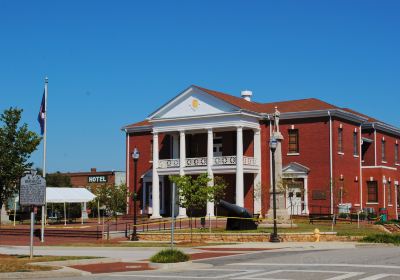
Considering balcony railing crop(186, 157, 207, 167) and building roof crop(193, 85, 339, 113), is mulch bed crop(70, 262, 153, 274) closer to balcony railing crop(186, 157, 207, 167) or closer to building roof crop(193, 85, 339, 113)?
building roof crop(193, 85, 339, 113)

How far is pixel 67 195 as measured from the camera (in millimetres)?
49062

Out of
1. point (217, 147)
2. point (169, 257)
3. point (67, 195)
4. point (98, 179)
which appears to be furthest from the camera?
point (98, 179)

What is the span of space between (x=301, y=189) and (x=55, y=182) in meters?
42.0

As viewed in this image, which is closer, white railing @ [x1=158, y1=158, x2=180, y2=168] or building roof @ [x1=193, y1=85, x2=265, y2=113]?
building roof @ [x1=193, y1=85, x2=265, y2=113]

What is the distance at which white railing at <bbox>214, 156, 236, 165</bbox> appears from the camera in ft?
162

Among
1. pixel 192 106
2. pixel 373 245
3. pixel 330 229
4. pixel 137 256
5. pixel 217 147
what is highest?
pixel 192 106

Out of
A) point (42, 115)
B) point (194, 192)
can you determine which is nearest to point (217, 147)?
point (194, 192)

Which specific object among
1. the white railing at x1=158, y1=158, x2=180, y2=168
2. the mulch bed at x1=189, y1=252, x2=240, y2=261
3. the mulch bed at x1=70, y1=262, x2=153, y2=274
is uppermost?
the white railing at x1=158, y1=158, x2=180, y2=168

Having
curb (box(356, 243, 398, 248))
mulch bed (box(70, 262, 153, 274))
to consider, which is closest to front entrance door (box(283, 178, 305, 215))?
curb (box(356, 243, 398, 248))

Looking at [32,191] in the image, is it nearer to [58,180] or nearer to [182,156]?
[182,156]

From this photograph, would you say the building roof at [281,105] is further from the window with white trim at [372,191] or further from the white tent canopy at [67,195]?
the white tent canopy at [67,195]

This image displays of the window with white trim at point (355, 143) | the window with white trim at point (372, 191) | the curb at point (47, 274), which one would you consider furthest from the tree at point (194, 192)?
the window with white trim at point (372, 191)

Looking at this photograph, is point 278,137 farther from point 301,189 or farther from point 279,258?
point 279,258

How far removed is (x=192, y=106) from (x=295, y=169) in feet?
29.9
